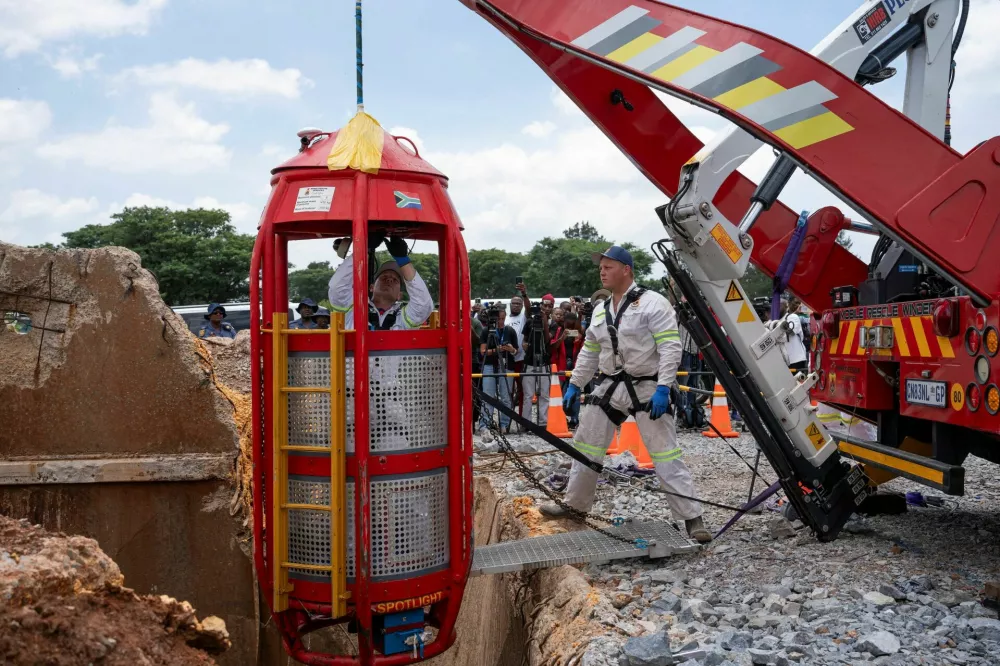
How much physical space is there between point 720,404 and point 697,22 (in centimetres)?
706

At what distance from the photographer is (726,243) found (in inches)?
197

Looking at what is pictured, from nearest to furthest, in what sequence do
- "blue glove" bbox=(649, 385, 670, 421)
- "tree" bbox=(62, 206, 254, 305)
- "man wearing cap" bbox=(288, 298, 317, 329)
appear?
"blue glove" bbox=(649, 385, 670, 421)
"man wearing cap" bbox=(288, 298, 317, 329)
"tree" bbox=(62, 206, 254, 305)

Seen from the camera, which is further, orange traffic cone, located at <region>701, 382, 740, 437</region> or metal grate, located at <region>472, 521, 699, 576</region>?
orange traffic cone, located at <region>701, 382, 740, 437</region>

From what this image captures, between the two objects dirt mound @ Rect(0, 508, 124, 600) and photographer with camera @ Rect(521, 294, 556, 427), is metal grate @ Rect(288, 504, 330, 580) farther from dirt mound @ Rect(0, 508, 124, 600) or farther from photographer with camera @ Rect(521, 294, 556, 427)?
photographer with camera @ Rect(521, 294, 556, 427)

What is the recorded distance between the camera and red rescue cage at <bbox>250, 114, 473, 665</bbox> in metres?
3.49

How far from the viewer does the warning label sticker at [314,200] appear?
11.6 feet

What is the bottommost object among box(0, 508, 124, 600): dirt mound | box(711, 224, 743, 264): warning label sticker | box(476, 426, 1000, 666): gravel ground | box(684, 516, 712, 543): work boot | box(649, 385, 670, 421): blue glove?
box(476, 426, 1000, 666): gravel ground

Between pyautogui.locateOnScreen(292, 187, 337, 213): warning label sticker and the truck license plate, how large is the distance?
3.51 m

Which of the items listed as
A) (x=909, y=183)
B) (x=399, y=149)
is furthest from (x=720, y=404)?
(x=399, y=149)

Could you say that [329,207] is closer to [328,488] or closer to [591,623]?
[328,488]

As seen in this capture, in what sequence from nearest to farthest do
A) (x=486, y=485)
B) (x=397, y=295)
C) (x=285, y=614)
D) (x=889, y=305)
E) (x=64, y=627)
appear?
1. (x=64, y=627)
2. (x=285, y=614)
3. (x=397, y=295)
4. (x=889, y=305)
5. (x=486, y=485)

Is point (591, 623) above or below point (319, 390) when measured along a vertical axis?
below

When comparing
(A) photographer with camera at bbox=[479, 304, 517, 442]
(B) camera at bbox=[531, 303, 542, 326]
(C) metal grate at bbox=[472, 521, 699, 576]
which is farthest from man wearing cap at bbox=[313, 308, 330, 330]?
(C) metal grate at bbox=[472, 521, 699, 576]

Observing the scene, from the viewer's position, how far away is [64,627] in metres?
2.34
